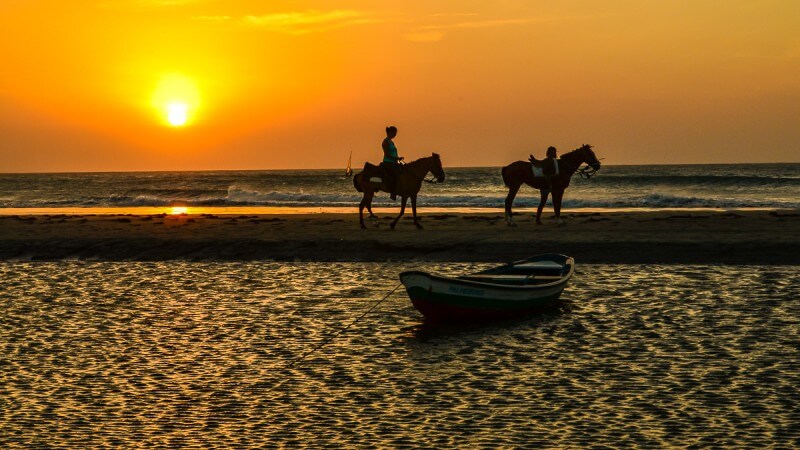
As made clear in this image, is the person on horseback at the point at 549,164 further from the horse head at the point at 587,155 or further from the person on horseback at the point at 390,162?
the person on horseback at the point at 390,162

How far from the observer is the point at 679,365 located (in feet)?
39.6

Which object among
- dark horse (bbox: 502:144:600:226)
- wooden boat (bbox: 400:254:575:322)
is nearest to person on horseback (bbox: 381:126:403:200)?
dark horse (bbox: 502:144:600:226)

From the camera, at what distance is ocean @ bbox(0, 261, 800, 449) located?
9.34 metres

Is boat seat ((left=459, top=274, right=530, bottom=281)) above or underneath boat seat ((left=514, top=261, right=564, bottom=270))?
underneath

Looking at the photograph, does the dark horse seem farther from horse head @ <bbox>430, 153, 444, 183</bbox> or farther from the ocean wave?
the ocean wave

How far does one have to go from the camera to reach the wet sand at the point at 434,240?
79.2 feet

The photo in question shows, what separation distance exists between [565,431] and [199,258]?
57.9 ft

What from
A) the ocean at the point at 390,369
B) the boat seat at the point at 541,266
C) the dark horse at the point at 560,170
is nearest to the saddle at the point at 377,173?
the dark horse at the point at 560,170

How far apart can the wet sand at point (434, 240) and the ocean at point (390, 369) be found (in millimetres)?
4413

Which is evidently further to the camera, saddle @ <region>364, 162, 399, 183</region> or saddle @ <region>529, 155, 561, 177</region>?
saddle @ <region>529, 155, 561, 177</region>

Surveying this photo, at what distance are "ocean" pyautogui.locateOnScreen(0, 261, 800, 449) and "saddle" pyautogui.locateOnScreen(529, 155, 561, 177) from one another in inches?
358

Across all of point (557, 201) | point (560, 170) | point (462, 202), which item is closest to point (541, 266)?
point (560, 170)

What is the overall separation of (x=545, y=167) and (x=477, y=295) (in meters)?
14.1

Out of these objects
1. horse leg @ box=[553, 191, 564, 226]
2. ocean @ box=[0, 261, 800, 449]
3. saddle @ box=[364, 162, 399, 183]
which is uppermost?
saddle @ box=[364, 162, 399, 183]
